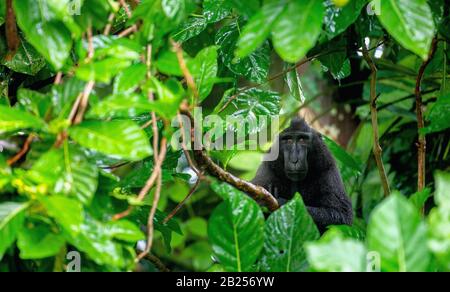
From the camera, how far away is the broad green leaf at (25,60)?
1.85 metres

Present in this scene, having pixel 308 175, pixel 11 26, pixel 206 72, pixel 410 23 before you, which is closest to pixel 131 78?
pixel 206 72

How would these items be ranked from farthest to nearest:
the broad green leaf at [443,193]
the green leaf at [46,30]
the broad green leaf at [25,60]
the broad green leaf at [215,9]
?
the broad green leaf at [25,60] < the broad green leaf at [215,9] < the green leaf at [46,30] < the broad green leaf at [443,193]

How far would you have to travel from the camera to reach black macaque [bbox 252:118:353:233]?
2.91m

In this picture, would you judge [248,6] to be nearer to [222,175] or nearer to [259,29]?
[259,29]

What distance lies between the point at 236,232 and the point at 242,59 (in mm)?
757

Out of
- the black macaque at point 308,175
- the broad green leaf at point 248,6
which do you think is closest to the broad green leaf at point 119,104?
the broad green leaf at point 248,6

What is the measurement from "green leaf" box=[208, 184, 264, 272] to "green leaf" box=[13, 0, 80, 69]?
0.42 m

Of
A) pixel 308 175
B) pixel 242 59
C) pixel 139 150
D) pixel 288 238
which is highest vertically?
pixel 242 59

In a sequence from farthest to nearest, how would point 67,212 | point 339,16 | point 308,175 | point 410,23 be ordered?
1. point 308,175
2. point 339,16
3. point 410,23
4. point 67,212

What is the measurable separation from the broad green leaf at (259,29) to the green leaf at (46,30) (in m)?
0.30

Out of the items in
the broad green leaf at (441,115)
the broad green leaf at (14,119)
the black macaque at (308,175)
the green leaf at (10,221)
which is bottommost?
the black macaque at (308,175)

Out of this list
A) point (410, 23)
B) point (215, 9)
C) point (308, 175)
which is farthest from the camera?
point (308, 175)

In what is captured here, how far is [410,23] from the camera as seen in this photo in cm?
116

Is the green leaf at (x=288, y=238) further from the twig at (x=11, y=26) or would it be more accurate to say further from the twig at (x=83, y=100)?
the twig at (x=11, y=26)
